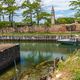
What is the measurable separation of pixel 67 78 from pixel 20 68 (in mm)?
19886

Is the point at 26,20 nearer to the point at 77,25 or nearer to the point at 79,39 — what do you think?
the point at 77,25

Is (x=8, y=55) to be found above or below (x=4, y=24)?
below

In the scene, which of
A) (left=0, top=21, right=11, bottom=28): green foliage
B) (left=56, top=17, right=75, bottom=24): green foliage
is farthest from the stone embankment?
(left=56, top=17, right=75, bottom=24): green foliage

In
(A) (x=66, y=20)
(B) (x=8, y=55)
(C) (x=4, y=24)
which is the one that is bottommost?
(B) (x=8, y=55)

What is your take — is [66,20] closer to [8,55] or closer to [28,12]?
[28,12]

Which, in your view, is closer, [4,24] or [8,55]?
[8,55]

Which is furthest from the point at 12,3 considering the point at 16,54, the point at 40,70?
the point at 40,70

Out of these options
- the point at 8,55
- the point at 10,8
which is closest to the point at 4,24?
the point at 10,8

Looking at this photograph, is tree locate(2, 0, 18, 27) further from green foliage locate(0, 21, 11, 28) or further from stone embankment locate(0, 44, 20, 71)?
stone embankment locate(0, 44, 20, 71)

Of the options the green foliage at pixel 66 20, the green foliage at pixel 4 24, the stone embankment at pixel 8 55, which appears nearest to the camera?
the stone embankment at pixel 8 55

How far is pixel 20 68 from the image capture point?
118 ft

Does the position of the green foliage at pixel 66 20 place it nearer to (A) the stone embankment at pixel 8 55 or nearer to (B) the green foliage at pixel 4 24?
(B) the green foliage at pixel 4 24

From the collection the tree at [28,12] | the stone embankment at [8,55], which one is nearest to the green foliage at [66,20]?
the tree at [28,12]

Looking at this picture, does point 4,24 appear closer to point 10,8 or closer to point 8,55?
point 10,8
